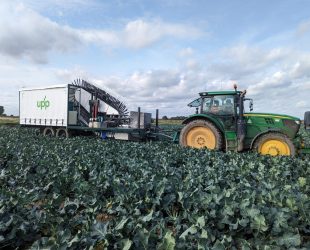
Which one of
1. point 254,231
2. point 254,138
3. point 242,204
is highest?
point 254,138

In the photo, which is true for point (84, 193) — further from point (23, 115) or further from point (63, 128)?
point (23, 115)

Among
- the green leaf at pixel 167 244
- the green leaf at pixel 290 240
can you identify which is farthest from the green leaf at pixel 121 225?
the green leaf at pixel 290 240

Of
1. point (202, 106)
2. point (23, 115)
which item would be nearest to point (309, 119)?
point (202, 106)

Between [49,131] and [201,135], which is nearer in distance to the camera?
[201,135]

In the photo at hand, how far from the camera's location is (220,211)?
467 centimetres

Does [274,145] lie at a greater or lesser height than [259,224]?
greater

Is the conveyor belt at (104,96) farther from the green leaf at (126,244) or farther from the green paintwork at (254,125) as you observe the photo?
the green leaf at (126,244)

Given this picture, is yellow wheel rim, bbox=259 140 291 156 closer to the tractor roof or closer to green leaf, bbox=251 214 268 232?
the tractor roof

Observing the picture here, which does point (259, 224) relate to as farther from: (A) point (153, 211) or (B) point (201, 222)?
(A) point (153, 211)

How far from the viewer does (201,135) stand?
12898mm

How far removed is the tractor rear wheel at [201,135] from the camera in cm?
1249

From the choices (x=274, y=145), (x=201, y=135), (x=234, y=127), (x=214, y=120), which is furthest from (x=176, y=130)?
(x=274, y=145)

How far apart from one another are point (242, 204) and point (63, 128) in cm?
1757

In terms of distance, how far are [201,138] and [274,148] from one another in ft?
9.16
